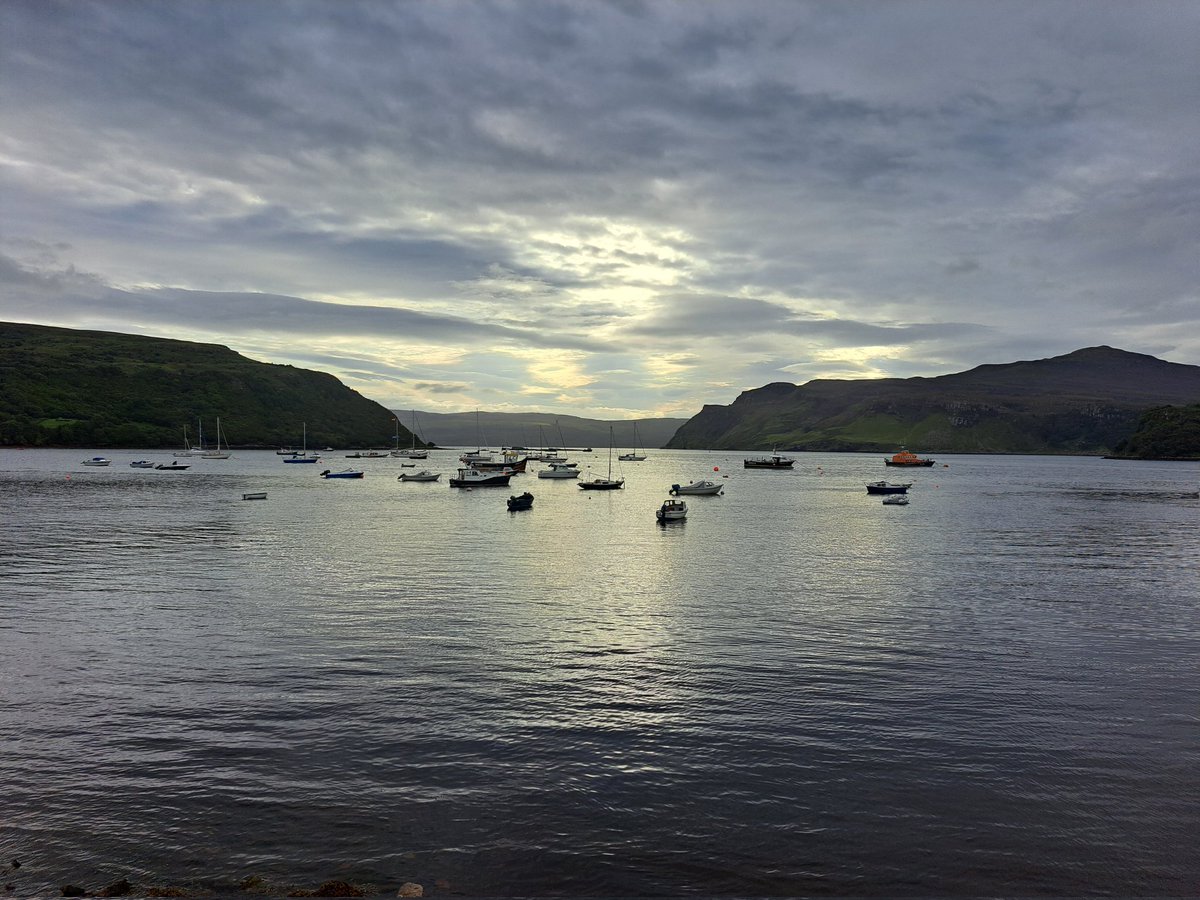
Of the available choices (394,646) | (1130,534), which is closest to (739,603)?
(394,646)

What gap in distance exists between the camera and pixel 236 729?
21.1 metres

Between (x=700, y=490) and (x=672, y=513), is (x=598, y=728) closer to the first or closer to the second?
(x=672, y=513)

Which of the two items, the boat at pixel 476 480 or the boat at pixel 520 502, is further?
the boat at pixel 476 480

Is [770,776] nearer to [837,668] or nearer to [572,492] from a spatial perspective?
[837,668]

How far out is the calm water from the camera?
573 inches

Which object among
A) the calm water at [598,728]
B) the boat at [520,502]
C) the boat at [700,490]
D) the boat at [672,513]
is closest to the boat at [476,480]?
the boat at [700,490]

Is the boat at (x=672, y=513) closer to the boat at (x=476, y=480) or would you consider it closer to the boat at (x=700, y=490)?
the boat at (x=700, y=490)

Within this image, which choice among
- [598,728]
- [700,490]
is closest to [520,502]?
[700,490]

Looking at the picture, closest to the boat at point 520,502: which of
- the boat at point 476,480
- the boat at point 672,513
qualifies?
the boat at point 672,513

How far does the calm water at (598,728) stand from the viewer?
573 inches

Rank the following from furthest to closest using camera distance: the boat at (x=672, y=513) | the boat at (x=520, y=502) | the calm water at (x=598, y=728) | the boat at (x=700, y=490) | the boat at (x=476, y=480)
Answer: the boat at (x=476, y=480), the boat at (x=700, y=490), the boat at (x=520, y=502), the boat at (x=672, y=513), the calm water at (x=598, y=728)

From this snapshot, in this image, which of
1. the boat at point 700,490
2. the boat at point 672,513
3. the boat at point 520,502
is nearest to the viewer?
the boat at point 672,513

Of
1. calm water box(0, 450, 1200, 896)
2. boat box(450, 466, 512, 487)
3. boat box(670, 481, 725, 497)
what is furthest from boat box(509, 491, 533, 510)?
boat box(450, 466, 512, 487)

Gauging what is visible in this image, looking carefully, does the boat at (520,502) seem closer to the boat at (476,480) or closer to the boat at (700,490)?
the boat at (700,490)
